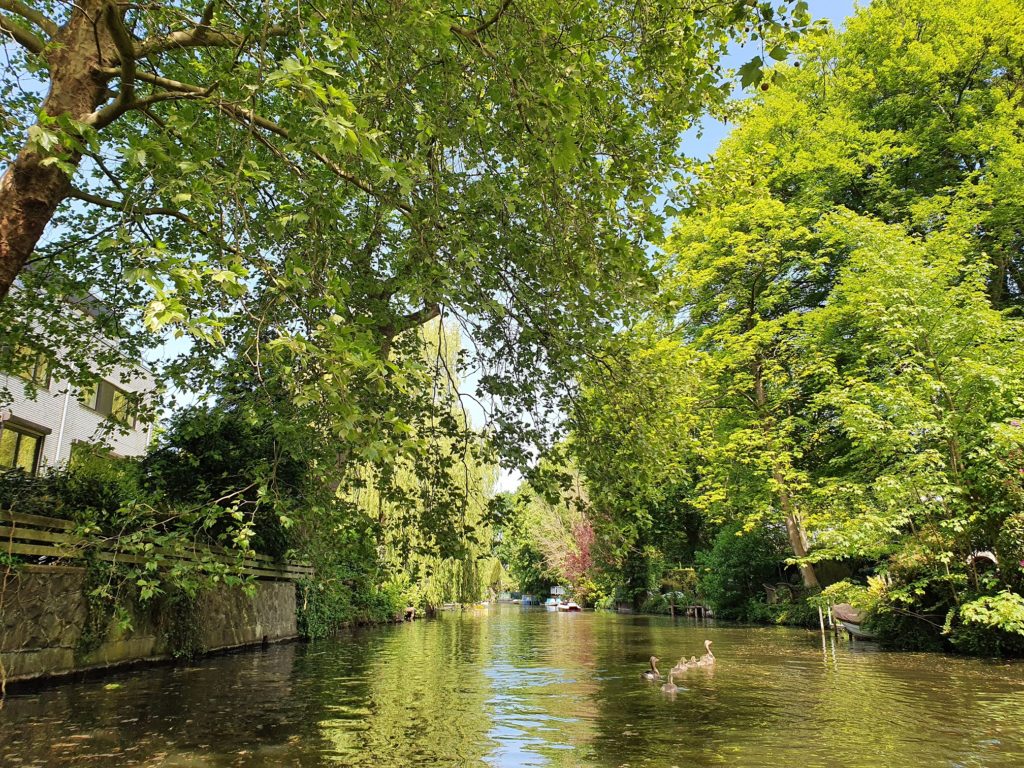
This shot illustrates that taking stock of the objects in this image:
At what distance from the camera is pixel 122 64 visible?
573 cm

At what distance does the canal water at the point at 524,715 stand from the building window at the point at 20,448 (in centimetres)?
1135

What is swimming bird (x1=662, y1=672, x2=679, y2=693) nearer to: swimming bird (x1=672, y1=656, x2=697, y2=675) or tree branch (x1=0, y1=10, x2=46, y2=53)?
swimming bird (x1=672, y1=656, x2=697, y2=675)

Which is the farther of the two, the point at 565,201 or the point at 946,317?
the point at 946,317

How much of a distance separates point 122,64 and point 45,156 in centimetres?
107

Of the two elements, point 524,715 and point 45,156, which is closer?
point 45,156

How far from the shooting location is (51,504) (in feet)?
32.2

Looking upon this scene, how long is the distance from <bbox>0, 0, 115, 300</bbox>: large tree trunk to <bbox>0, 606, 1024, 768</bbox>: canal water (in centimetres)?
433

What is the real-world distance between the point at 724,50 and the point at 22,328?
9.91 m

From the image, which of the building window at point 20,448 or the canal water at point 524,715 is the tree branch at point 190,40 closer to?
the canal water at point 524,715

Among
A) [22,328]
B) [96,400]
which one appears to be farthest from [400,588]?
[22,328]

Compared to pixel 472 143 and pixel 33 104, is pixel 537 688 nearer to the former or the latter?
pixel 472 143

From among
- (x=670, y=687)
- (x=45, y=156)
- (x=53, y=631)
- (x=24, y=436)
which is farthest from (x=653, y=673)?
(x=24, y=436)

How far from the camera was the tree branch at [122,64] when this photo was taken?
17.4 ft

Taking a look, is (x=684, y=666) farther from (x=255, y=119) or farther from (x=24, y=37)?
(x=24, y=37)
